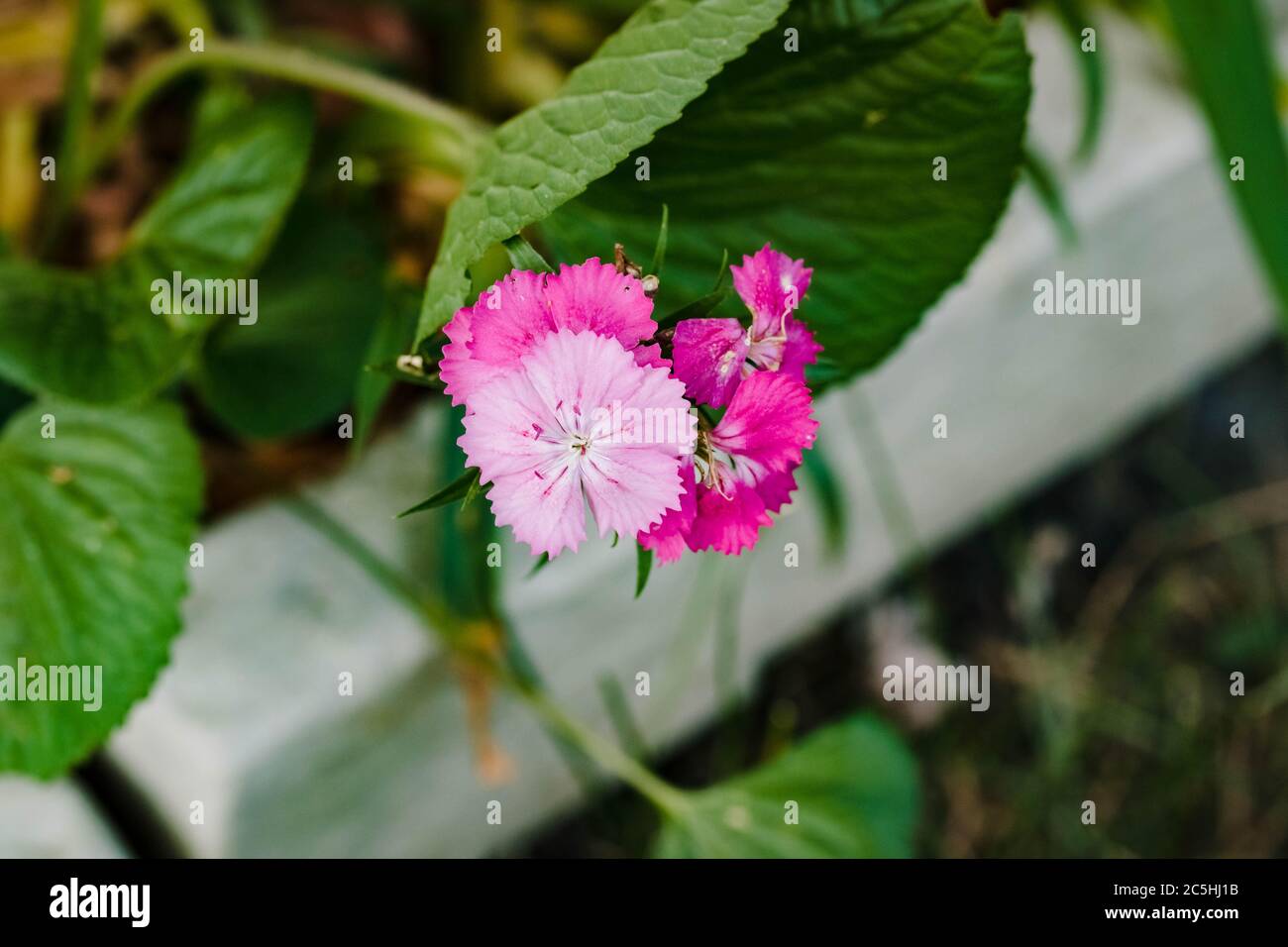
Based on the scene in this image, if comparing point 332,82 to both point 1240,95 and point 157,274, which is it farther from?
point 1240,95

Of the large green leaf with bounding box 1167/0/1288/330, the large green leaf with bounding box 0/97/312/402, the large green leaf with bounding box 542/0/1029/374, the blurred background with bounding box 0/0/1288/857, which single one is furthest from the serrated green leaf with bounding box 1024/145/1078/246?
the large green leaf with bounding box 0/97/312/402

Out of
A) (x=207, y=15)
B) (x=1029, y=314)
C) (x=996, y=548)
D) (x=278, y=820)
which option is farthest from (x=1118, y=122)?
(x=278, y=820)

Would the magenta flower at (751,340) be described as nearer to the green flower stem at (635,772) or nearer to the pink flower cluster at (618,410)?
the pink flower cluster at (618,410)

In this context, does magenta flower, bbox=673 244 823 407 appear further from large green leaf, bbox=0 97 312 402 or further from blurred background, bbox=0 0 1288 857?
large green leaf, bbox=0 97 312 402

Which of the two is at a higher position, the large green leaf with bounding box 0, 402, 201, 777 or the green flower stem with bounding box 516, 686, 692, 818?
the large green leaf with bounding box 0, 402, 201, 777

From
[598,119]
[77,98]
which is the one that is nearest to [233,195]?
[77,98]
